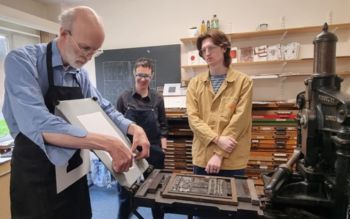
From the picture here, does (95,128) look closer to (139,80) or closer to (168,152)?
(139,80)

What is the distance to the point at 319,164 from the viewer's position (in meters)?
0.75

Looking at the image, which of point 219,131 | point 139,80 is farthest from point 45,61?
point 139,80

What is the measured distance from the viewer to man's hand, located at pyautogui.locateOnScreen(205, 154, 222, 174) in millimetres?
1353

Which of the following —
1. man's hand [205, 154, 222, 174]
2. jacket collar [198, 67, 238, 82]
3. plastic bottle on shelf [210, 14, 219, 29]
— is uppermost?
plastic bottle on shelf [210, 14, 219, 29]

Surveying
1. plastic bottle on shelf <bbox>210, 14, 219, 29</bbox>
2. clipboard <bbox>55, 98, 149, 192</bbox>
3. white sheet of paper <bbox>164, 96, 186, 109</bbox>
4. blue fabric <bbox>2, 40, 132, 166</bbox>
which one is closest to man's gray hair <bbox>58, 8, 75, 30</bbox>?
blue fabric <bbox>2, 40, 132, 166</bbox>

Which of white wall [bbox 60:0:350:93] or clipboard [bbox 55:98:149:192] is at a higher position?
white wall [bbox 60:0:350:93]

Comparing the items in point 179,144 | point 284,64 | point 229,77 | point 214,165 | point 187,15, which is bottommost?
point 179,144

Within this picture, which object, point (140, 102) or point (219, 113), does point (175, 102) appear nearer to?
point (140, 102)

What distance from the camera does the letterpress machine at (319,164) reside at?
66cm

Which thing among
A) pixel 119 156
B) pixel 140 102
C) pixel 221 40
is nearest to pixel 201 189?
pixel 119 156

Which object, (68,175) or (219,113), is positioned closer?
(68,175)

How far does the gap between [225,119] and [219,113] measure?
0.05 meters

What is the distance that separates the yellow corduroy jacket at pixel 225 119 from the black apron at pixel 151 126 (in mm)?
605

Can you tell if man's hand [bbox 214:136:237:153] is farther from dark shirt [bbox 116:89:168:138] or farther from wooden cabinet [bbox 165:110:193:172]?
wooden cabinet [bbox 165:110:193:172]
